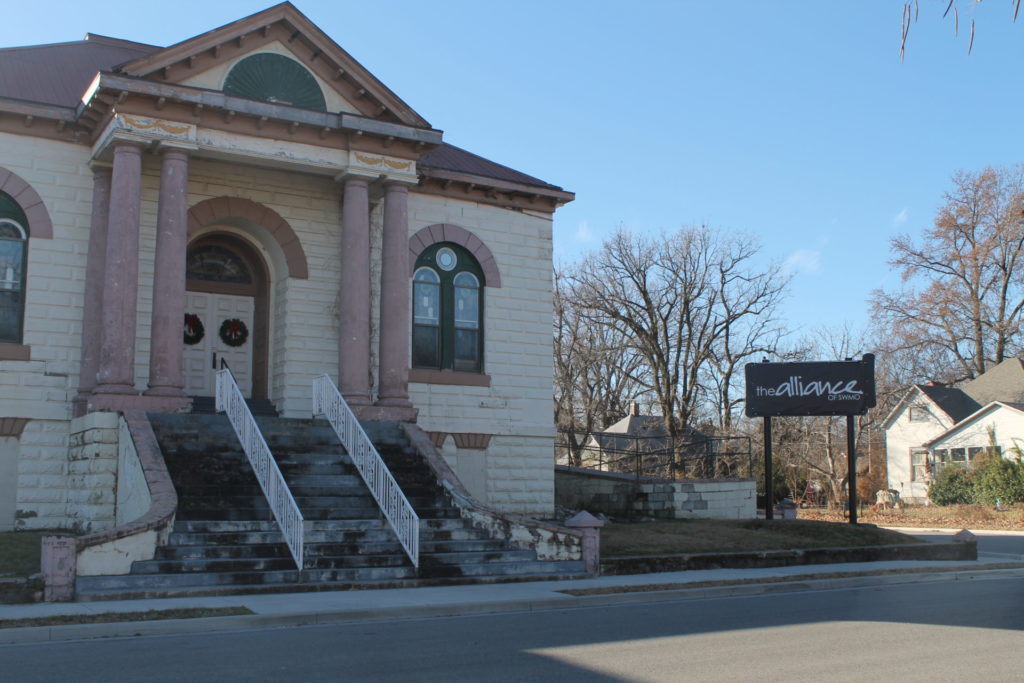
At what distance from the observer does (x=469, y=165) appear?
2473 cm

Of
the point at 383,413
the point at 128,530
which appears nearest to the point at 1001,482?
the point at 383,413

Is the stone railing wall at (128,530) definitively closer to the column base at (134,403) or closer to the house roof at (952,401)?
the column base at (134,403)

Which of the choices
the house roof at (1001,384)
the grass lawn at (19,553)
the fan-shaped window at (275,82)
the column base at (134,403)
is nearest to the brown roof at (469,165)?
the fan-shaped window at (275,82)

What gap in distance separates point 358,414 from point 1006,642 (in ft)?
42.1

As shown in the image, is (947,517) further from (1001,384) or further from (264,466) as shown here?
(264,466)

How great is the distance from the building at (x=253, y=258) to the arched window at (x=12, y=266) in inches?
1.6

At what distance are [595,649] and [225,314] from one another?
1498cm

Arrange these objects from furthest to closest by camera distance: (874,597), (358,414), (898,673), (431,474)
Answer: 1. (358,414)
2. (431,474)
3. (874,597)
4. (898,673)

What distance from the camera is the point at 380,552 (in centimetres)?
1538

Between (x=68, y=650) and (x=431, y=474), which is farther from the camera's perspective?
(x=431, y=474)

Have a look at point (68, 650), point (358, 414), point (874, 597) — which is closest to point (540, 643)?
point (68, 650)

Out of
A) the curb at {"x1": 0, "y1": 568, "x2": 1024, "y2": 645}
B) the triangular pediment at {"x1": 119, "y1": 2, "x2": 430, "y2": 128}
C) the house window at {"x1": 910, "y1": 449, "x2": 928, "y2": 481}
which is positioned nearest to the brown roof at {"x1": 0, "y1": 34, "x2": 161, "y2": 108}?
the triangular pediment at {"x1": 119, "y1": 2, "x2": 430, "y2": 128}

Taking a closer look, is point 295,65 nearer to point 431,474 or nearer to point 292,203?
point 292,203

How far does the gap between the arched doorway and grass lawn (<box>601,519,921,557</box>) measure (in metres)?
8.61
